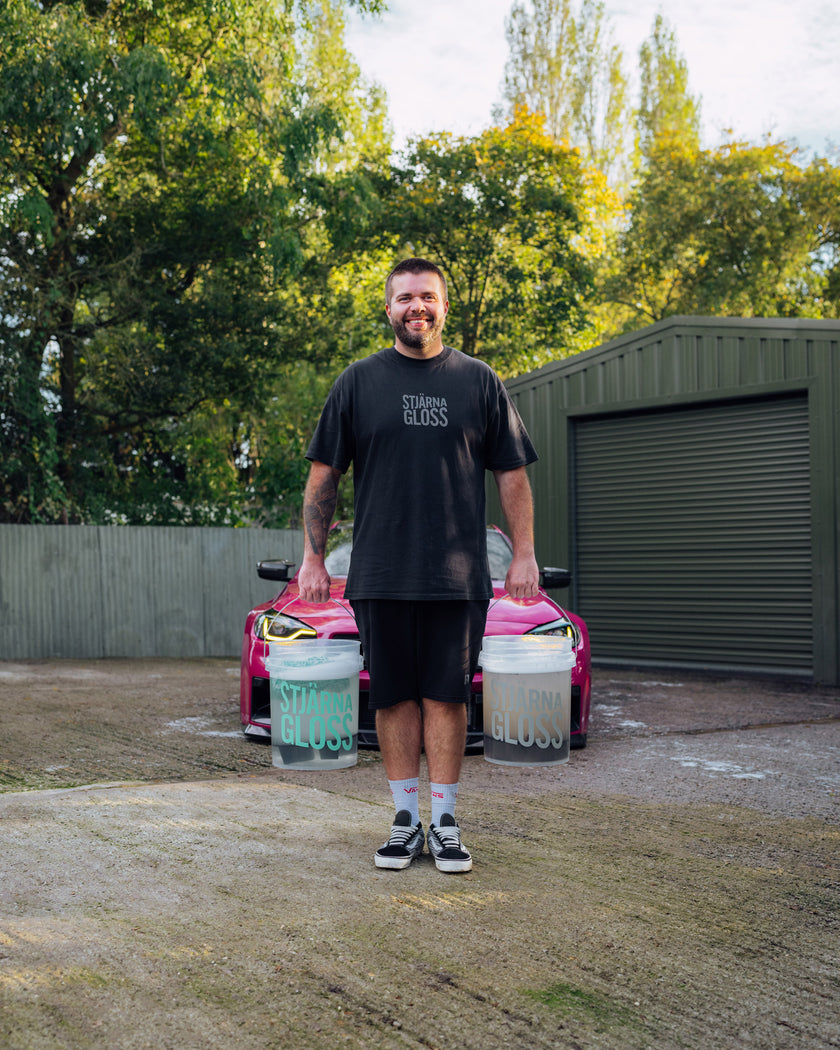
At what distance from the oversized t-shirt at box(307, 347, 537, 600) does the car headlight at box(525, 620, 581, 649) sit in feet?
8.09

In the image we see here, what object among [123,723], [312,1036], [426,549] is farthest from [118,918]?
[123,723]

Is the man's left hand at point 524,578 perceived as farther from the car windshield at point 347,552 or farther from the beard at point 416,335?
the car windshield at point 347,552

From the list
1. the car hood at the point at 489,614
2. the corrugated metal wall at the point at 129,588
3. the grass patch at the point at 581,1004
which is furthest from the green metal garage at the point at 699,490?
the grass patch at the point at 581,1004

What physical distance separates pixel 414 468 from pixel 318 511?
16.6 inches

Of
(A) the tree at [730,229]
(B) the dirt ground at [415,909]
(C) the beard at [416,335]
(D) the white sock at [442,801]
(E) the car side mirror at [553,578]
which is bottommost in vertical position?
(B) the dirt ground at [415,909]

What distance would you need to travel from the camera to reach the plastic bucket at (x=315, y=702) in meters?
3.79

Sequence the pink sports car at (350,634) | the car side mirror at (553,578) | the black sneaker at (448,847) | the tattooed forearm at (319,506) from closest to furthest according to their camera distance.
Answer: the black sneaker at (448,847) < the tattooed forearm at (319,506) < the pink sports car at (350,634) < the car side mirror at (553,578)

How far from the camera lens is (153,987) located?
2479 mm

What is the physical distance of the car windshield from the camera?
23.6 ft

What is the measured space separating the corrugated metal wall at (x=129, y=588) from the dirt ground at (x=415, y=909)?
8629 millimetres

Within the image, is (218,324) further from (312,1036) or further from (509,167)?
(312,1036)

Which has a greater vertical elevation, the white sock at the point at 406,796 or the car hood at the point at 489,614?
the car hood at the point at 489,614

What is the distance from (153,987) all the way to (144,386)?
15599mm

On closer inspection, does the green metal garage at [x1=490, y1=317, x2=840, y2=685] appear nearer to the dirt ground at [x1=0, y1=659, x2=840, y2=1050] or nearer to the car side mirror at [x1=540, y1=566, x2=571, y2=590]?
the car side mirror at [x1=540, y1=566, x2=571, y2=590]
